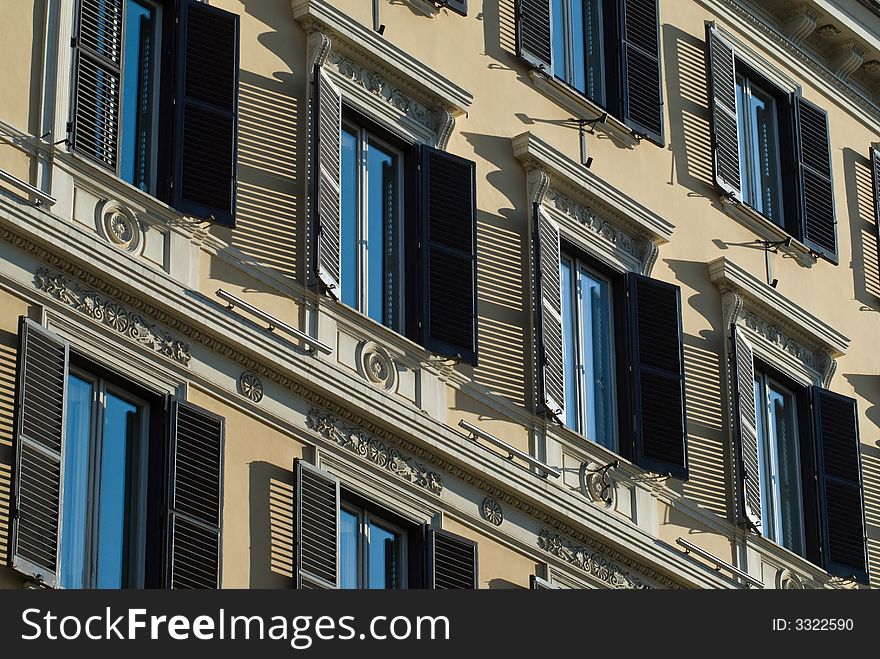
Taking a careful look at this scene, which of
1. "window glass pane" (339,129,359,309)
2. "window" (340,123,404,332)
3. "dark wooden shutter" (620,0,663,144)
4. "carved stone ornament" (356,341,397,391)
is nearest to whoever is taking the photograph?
"carved stone ornament" (356,341,397,391)

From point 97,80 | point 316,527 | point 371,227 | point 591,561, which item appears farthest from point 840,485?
point 97,80

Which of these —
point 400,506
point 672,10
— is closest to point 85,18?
point 400,506

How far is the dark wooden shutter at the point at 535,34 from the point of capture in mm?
24562

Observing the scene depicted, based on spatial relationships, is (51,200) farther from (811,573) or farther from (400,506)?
(811,573)

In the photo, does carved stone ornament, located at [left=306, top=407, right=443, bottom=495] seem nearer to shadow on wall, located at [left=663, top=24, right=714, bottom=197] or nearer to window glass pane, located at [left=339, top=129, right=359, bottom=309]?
window glass pane, located at [left=339, top=129, right=359, bottom=309]

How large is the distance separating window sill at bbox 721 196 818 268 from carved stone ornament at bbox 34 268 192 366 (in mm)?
8307

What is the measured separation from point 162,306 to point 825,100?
1144 centimetres

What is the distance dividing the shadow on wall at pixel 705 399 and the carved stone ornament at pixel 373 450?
3.84m

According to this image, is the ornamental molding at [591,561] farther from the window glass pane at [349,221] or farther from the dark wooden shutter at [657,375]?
the window glass pane at [349,221]

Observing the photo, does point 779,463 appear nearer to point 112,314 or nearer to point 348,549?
point 348,549

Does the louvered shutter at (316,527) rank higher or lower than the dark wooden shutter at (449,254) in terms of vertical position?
lower

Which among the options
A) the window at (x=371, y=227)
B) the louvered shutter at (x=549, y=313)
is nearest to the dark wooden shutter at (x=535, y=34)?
the louvered shutter at (x=549, y=313)

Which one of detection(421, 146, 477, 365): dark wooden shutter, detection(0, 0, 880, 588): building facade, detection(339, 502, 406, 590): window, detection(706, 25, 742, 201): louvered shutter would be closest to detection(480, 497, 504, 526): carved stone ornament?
detection(0, 0, 880, 588): building facade

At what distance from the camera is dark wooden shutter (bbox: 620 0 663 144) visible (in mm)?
25656
